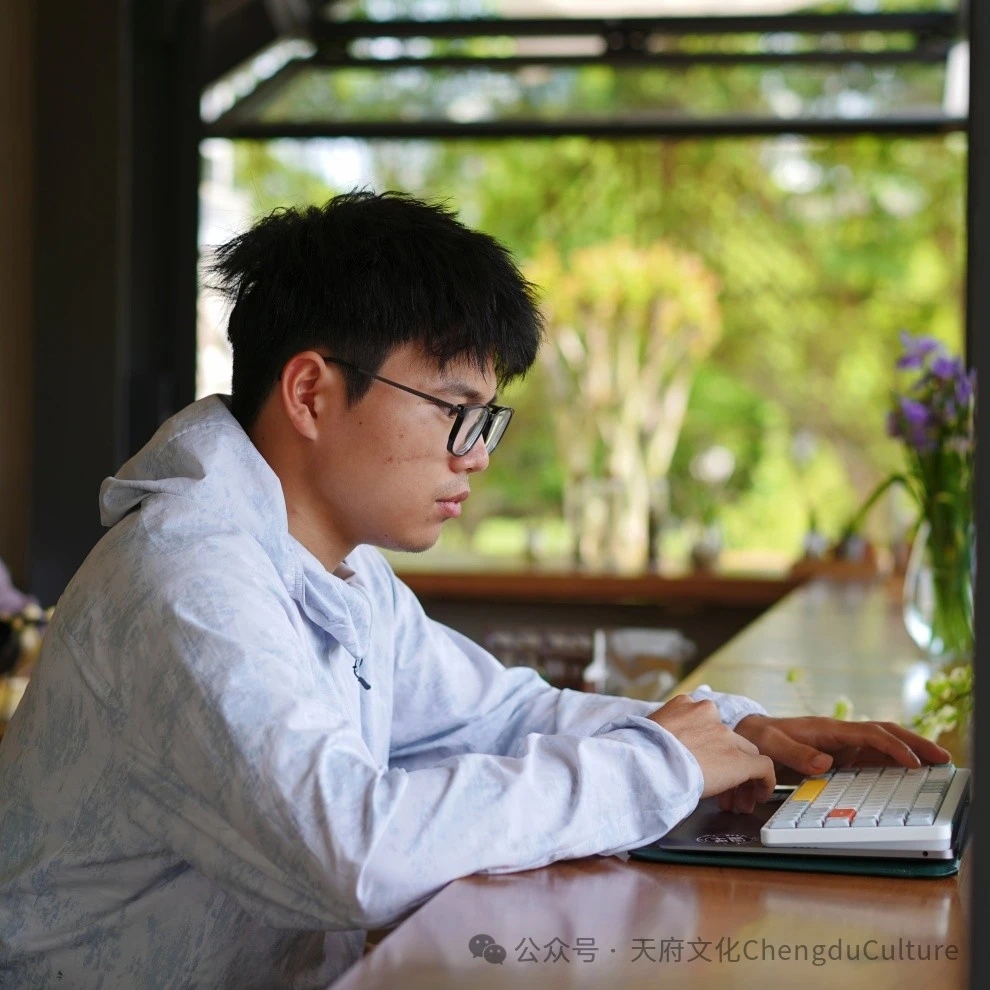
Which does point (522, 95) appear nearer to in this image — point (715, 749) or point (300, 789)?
point (715, 749)

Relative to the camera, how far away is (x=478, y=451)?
58.1 inches

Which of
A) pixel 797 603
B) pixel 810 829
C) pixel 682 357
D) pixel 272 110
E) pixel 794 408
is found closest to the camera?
pixel 810 829

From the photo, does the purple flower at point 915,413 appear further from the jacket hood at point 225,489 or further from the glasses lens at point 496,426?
the jacket hood at point 225,489

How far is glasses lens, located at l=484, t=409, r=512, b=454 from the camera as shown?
1.47 metres

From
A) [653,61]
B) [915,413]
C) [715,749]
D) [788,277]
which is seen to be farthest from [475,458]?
[788,277]

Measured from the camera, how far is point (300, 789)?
3.48ft

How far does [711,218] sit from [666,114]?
540cm

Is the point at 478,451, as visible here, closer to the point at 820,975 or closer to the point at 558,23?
the point at 820,975

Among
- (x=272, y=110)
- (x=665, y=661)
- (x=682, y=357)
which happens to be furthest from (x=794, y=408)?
(x=665, y=661)

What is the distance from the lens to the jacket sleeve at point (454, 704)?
1.73m

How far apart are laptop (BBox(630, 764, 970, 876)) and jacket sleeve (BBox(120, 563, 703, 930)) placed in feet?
0.24

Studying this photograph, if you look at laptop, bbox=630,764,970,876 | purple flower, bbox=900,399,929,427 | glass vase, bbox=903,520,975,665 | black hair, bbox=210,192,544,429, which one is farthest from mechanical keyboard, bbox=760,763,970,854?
purple flower, bbox=900,399,929,427

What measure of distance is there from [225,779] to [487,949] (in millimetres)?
239

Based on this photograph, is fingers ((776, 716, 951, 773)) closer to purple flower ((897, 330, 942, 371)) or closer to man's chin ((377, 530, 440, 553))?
man's chin ((377, 530, 440, 553))
